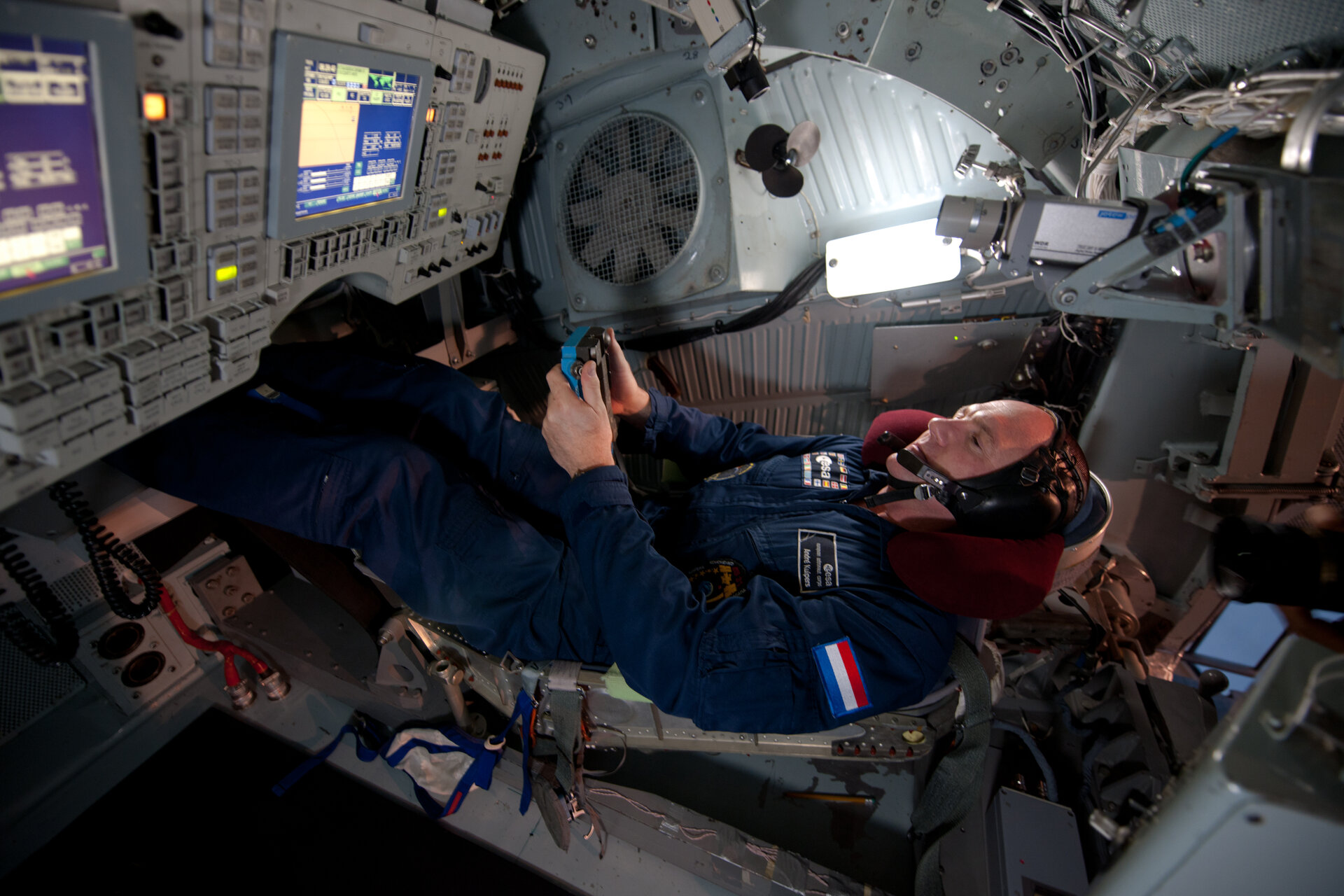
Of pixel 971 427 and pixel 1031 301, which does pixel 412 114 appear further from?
pixel 1031 301

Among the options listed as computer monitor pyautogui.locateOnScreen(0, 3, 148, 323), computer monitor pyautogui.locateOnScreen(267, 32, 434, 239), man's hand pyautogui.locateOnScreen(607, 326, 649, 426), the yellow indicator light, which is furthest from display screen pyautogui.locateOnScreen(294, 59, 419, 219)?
man's hand pyautogui.locateOnScreen(607, 326, 649, 426)

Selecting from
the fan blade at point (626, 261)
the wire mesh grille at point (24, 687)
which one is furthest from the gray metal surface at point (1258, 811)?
the wire mesh grille at point (24, 687)

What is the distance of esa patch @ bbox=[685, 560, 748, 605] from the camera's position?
165 centimetres

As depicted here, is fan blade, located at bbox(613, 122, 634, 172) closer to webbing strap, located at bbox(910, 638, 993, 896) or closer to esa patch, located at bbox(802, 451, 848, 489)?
esa patch, located at bbox(802, 451, 848, 489)

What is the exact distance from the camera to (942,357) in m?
2.51

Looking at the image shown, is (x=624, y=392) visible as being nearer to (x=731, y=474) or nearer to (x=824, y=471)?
(x=731, y=474)

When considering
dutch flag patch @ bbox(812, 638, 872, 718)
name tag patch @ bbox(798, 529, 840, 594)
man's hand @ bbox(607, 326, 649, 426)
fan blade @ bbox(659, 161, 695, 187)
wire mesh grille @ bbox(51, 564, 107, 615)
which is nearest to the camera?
dutch flag patch @ bbox(812, 638, 872, 718)

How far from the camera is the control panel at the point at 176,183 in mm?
913

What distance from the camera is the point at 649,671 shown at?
1.44 metres

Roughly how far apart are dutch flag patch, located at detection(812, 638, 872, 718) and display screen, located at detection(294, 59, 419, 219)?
1604 mm

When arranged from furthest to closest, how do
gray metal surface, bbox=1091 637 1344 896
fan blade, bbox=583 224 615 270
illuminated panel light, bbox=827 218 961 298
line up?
fan blade, bbox=583 224 615 270 < illuminated panel light, bbox=827 218 961 298 < gray metal surface, bbox=1091 637 1344 896

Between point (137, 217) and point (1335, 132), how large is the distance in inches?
79.9

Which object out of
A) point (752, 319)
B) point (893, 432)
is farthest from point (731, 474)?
point (752, 319)

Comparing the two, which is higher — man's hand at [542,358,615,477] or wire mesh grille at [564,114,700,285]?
wire mesh grille at [564,114,700,285]
